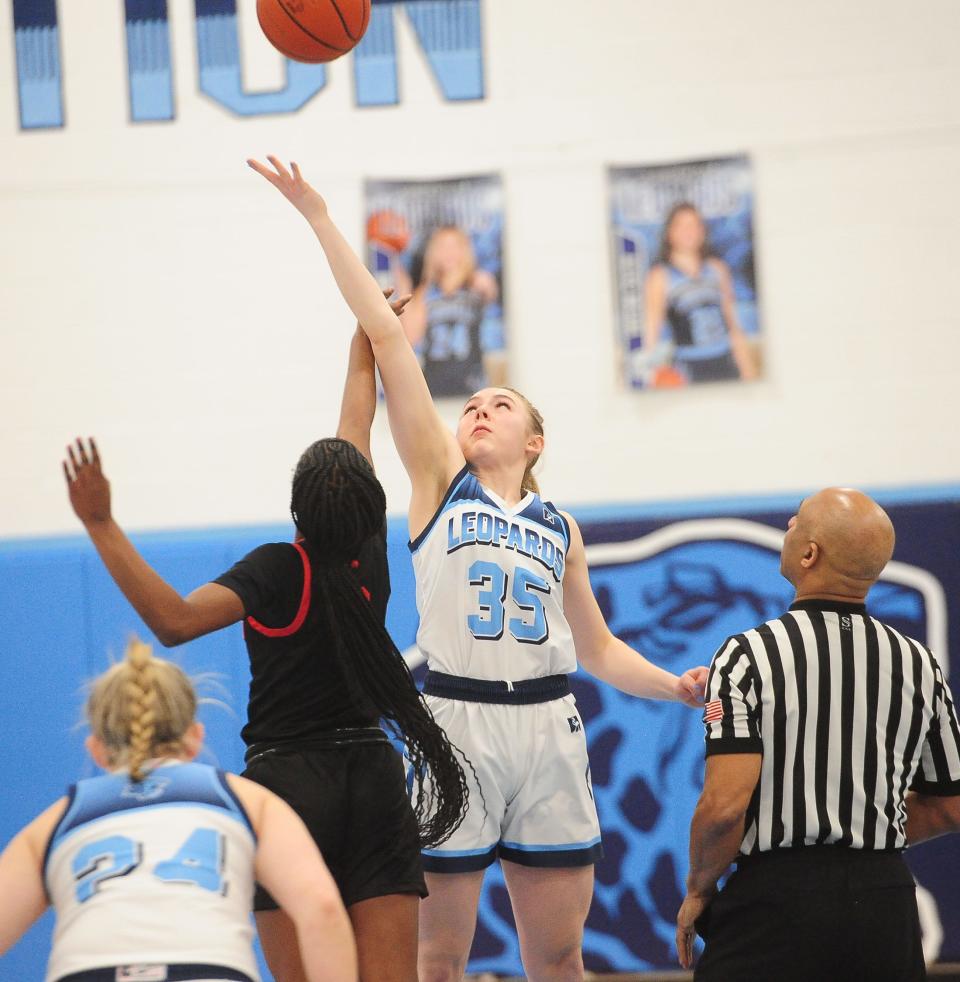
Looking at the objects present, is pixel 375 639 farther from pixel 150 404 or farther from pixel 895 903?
pixel 150 404

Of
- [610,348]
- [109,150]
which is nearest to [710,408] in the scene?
[610,348]

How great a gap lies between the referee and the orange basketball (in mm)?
3588

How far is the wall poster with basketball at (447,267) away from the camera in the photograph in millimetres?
5855

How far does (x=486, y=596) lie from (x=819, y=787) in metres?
1.09

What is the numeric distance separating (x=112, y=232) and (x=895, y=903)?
4.76 metres

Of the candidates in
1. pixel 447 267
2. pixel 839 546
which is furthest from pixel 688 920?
pixel 447 267

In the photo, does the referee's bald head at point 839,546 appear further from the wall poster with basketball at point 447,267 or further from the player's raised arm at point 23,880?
the wall poster with basketball at point 447,267

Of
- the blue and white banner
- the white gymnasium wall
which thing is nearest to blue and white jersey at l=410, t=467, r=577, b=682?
the blue and white banner

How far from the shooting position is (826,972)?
101 inches

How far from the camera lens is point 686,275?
582cm

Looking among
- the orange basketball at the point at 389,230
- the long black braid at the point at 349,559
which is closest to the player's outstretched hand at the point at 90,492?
the long black braid at the point at 349,559

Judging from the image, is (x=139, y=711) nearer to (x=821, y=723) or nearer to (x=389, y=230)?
(x=821, y=723)

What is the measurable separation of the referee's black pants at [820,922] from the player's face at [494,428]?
4.55ft

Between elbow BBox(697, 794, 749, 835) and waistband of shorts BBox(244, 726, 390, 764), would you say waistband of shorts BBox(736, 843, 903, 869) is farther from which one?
waistband of shorts BBox(244, 726, 390, 764)
